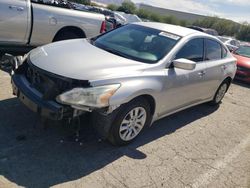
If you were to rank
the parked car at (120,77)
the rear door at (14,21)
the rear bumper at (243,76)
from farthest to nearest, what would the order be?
1. the rear bumper at (243,76)
2. the rear door at (14,21)
3. the parked car at (120,77)

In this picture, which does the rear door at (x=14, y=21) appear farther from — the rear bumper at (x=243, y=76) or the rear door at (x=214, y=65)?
the rear bumper at (x=243, y=76)

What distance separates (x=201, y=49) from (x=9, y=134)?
3.42 m

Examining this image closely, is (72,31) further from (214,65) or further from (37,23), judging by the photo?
(214,65)

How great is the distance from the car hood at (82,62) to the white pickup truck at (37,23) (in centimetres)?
236

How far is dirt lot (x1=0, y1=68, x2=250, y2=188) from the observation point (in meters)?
3.34

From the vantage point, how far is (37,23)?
6734mm

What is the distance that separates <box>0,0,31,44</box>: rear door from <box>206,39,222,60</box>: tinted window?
3850mm

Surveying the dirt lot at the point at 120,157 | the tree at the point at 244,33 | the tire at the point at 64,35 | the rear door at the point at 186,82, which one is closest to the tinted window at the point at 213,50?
the rear door at the point at 186,82

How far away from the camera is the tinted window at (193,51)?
4680 mm

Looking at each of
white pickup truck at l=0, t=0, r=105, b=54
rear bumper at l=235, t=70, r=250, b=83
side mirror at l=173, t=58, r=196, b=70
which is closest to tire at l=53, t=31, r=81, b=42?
white pickup truck at l=0, t=0, r=105, b=54

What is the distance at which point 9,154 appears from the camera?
3500 millimetres

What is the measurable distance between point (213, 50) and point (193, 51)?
3.06 ft

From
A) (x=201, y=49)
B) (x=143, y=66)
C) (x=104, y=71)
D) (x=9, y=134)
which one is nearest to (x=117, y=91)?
(x=104, y=71)

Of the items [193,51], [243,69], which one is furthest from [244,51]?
[193,51]
